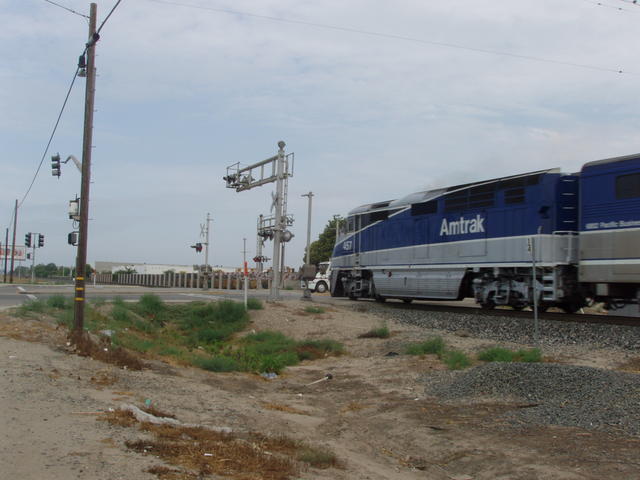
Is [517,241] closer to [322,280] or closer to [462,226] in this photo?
[462,226]

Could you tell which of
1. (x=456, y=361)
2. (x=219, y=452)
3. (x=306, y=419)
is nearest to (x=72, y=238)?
(x=306, y=419)

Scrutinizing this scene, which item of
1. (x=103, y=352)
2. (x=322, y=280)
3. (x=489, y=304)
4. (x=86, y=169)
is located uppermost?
(x=86, y=169)

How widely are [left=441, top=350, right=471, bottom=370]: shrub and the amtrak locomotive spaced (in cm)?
250

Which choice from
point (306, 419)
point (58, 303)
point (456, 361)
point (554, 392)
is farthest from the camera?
point (58, 303)

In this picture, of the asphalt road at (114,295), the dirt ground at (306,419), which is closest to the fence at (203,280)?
the asphalt road at (114,295)

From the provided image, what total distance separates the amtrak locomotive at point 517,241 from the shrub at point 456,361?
Result: 2503 millimetres

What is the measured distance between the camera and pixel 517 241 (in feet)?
58.8

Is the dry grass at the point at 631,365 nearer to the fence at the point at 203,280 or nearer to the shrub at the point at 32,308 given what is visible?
the shrub at the point at 32,308

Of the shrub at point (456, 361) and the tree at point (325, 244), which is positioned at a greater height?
the tree at point (325, 244)

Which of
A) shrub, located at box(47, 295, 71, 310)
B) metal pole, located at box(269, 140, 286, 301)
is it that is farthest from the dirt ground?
metal pole, located at box(269, 140, 286, 301)

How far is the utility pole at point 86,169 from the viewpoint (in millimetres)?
13672

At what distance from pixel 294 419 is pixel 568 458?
399 centimetres

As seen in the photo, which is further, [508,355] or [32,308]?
[32,308]

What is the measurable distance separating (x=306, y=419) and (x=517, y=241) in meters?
10.9
